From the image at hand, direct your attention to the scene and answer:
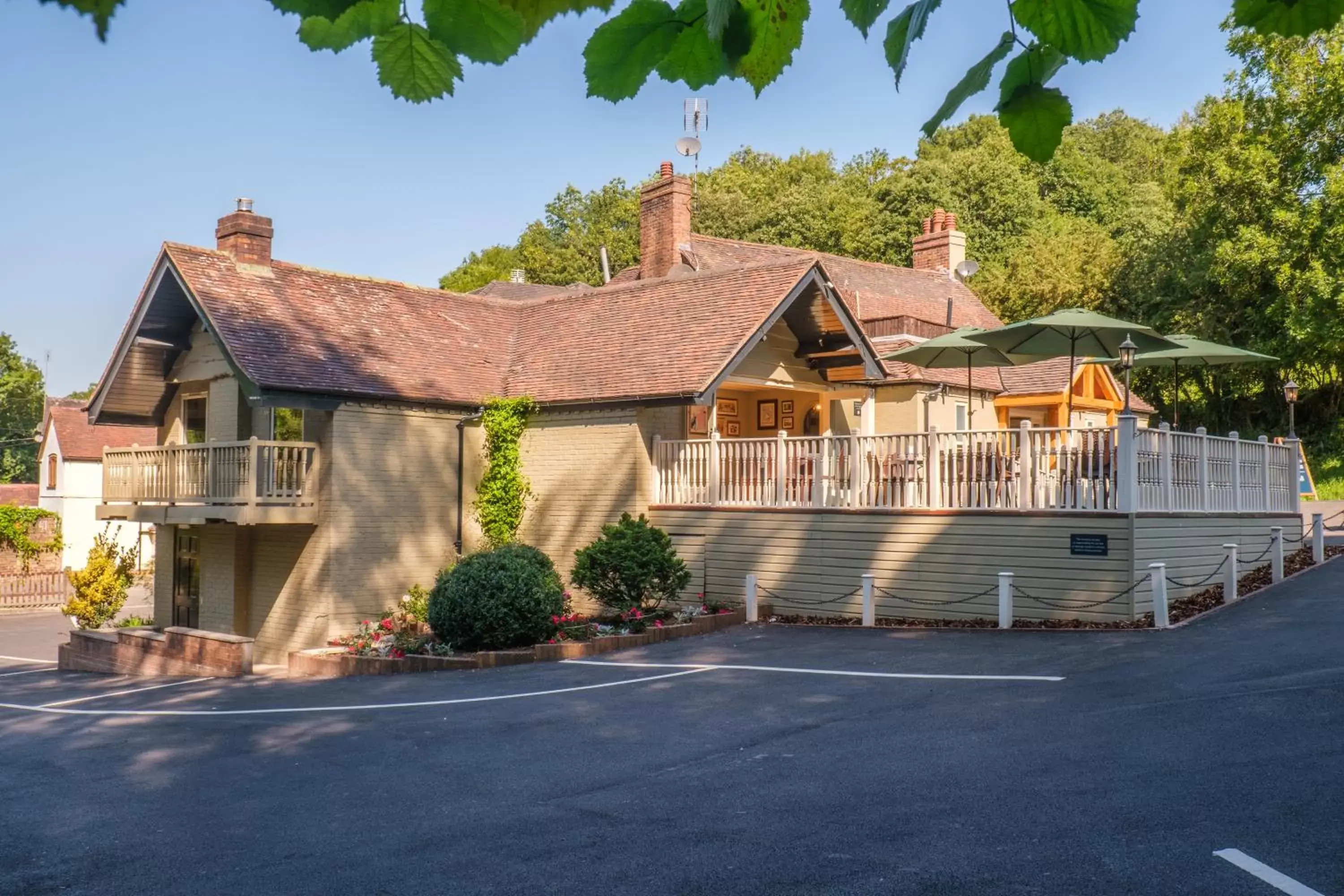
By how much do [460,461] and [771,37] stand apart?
21.1 metres

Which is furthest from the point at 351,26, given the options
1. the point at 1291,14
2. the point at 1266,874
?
the point at 1266,874

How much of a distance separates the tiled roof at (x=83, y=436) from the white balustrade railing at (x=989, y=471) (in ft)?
115

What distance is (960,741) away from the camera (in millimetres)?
9969

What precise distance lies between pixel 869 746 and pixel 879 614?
9.04 m

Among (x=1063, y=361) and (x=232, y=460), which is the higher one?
(x=1063, y=361)

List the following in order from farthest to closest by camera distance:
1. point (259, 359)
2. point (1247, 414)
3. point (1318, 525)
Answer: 1. point (1247, 414)
2. point (1318, 525)
3. point (259, 359)

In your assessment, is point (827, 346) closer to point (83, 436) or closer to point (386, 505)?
point (386, 505)

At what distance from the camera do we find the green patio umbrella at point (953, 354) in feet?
67.1

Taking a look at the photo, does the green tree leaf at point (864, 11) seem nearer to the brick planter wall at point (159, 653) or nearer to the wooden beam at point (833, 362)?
the brick planter wall at point (159, 653)

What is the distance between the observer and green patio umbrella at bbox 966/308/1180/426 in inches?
721

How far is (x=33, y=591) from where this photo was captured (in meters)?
42.8

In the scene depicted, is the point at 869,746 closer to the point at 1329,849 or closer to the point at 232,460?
the point at 1329,849

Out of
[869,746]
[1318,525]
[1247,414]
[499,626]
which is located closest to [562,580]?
[499,626]

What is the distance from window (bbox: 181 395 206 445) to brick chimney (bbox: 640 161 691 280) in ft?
39.2
